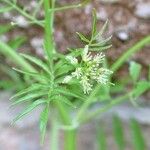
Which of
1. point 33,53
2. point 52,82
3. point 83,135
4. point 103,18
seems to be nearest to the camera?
point 52,82

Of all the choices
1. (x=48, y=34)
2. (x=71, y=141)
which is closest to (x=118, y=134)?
(x=71, y=141)

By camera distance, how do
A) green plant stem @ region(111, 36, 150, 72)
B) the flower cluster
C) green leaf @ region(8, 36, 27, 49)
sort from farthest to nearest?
1. green leaf @ region(8, 36, 27, 49)
2. green plant stem @ region(111, 36, 150, 72)
3. the flower cluster

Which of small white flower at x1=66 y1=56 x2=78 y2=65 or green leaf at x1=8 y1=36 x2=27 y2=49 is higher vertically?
green leaf at x1=8 y1=36 x2=27 y2=49

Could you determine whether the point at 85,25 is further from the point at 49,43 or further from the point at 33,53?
the point at 49,43

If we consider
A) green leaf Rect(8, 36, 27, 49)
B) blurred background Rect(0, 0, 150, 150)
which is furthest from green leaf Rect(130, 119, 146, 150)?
green leaf Rect(8, 36, 27, 49)

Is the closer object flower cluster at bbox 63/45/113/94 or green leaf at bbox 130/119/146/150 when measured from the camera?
flower cluster at bbox 63/45/113/94

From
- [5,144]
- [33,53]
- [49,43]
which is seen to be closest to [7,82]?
[33,53]

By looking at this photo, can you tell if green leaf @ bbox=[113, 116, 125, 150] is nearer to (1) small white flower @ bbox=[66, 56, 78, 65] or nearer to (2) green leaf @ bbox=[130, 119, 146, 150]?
(2) green leaf @ bbox=[130, 119, 146, 150]

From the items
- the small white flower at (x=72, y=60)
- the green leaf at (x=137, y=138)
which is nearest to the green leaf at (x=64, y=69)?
the small white flower at (x=72, y=60)

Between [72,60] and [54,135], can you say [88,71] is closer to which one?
[72,60]
